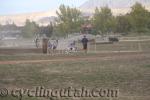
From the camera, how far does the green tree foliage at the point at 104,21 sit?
289 feet

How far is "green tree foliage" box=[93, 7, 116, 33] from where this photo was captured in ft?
289

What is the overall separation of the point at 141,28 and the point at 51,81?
63496 mm

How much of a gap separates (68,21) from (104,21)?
829cm

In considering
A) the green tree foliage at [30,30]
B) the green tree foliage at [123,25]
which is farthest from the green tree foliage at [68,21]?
the green tree foliage at [30,30]

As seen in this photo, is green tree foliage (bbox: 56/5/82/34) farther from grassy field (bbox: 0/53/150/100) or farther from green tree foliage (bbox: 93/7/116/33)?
grassy field (bbox: 0/53/150/100)

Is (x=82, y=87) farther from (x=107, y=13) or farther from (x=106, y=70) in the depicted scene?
(x=107, y=13)

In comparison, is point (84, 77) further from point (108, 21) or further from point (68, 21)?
point (68, 21)

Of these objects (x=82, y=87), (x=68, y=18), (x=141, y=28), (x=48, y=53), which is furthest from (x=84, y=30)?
(x=82, y=87)

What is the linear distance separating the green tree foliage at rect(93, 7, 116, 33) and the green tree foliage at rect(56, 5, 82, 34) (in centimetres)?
432

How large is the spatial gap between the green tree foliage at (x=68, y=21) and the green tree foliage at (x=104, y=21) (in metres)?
4.32

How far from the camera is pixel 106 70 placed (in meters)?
21.9

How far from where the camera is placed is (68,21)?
306 feet

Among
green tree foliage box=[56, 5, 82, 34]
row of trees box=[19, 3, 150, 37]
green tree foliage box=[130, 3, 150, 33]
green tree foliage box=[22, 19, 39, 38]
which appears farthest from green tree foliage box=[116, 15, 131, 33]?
green tree foliage box=[22, 19, 39, 38]

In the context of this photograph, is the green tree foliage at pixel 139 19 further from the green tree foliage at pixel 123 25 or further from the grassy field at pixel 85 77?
the grassy field at pixel 85 77
